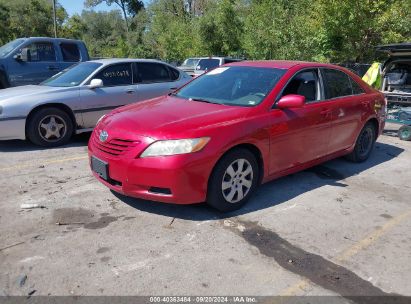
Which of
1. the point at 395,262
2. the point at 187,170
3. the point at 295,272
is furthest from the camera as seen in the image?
the point at 187,170

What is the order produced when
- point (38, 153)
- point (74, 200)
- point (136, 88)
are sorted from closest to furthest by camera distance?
point (74, 200) < point (38, 153) < point (136, 88)

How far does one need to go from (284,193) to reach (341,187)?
861 millimetres

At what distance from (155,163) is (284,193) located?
1.86 meters

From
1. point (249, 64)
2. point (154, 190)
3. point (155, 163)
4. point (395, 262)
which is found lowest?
point (395, 262)

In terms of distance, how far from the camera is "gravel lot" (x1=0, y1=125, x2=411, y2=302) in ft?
10.0

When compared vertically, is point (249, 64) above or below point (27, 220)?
above

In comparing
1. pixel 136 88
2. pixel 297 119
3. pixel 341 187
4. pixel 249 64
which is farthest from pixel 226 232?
pixel 136 88

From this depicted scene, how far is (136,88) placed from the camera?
301 inches

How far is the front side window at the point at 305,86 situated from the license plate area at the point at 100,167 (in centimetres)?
219

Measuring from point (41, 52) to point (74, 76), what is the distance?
377 cm

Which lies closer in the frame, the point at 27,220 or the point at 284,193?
the point at 27,220

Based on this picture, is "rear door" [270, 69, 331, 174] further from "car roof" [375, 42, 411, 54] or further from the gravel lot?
"car roof" [375, 42, 411, 54]

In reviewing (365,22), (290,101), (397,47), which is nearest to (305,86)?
(290,101)

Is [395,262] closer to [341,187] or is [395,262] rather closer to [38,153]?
[341,187]
